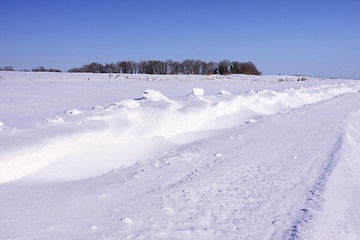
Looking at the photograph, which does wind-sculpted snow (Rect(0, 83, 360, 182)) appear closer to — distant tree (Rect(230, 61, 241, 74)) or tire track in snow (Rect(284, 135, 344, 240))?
tire track in snow (Rect(284, 135, 344, 240))

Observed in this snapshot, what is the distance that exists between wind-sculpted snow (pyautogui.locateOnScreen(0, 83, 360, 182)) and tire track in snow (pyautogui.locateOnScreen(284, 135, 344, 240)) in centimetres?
183

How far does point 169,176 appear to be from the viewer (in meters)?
2.76

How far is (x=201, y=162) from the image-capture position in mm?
3141

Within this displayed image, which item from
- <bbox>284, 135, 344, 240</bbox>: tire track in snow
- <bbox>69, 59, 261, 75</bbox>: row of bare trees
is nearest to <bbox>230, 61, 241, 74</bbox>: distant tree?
<bbox>69, 59, 261, 75</bbox>: row of bare trees

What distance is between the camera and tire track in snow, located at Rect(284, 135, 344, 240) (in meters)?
1.87

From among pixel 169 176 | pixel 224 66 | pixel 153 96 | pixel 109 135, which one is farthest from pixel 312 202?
pixel 224 66

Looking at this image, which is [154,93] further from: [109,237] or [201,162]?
[109,237]

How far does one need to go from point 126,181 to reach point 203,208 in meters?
0.87

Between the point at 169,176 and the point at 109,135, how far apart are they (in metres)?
1.30

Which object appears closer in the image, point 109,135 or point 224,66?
point 109,135

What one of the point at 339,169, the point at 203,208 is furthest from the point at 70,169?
the point at 339,169

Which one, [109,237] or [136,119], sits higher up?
[136,119]

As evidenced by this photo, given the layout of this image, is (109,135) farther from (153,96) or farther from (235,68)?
(235,68)

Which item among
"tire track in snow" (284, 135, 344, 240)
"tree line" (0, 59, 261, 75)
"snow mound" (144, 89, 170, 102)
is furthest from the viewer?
"tree line" (0, 59, 261, 75)
